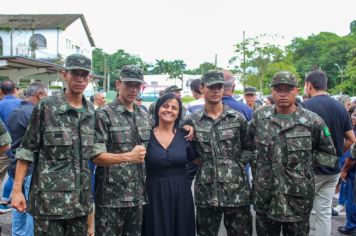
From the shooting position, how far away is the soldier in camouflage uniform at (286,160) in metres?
3.51

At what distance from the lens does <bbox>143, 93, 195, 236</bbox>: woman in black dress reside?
352 cm

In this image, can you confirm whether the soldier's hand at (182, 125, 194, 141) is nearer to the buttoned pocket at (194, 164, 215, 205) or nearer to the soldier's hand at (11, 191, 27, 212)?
the buttoned pocket at (194, 164, 215, 205)

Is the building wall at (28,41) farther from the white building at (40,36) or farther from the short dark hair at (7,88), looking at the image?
the short dark hair at (7,88)

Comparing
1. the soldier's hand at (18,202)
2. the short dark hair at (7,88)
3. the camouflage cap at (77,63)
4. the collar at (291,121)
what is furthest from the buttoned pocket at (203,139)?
the short dark hair at (7,88)

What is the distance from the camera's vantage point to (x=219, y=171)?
3627mm

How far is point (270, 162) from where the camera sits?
11.8ft

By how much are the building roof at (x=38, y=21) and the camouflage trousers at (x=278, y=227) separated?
42.1 meters

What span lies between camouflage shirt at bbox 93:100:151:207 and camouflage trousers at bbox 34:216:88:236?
26 centimetres

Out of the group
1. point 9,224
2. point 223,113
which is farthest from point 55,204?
point 9,224

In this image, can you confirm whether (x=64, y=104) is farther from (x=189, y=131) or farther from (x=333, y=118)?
(x=333, y=118)

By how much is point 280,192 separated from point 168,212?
1014mm

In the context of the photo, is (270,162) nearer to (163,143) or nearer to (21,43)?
(163,143)

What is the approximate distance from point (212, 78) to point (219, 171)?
88 cm

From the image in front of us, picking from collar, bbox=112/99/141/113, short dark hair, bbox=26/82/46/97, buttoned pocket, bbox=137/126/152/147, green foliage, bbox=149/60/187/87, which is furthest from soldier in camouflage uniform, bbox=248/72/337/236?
green foliage, bbox=149/60/187/87
